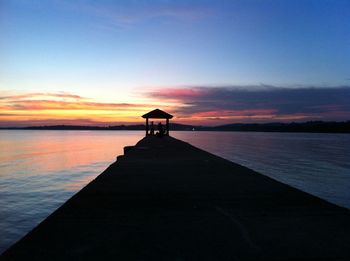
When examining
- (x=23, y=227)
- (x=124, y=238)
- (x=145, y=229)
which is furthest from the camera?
(x=23, y=227)

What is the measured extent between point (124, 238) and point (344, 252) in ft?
8.62

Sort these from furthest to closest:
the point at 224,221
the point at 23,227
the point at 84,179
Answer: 1. the point at 84,179
2. the point at 23,227
3. the point at 224,221

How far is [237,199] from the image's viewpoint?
6.67 meters

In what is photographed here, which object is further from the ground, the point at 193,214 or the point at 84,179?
the point at 193,214

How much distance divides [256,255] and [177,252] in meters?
0.89

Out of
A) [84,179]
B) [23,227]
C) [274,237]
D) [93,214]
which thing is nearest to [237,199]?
[274,237]

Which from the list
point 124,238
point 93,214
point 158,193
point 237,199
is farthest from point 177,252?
point 158,193

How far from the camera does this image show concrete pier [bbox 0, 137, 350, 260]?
376 cm

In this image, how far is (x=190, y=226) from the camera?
4.82 m

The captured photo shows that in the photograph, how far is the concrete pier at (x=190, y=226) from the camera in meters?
3.76

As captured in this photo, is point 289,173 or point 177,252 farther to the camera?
point 289,173

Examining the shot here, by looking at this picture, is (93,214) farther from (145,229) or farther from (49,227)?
(145,229)

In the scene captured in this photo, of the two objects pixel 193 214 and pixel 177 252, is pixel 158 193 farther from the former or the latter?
pixel 177 252

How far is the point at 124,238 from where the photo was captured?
4.25 metres
